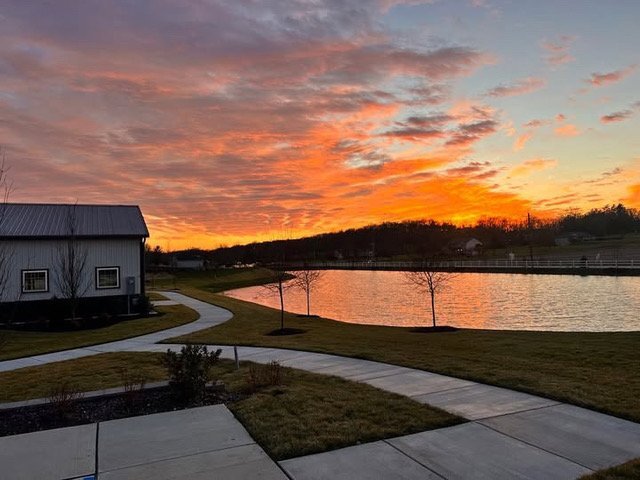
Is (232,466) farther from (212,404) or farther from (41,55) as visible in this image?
(41,55)

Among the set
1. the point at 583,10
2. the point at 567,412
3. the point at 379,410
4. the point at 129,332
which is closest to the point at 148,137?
the point at 129,332

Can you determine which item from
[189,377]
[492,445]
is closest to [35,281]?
[189,377]

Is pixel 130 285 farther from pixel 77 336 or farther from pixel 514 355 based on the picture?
pixel 514 355

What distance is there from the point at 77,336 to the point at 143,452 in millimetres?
14065

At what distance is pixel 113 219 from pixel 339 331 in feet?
43.7

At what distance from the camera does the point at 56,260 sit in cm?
2100

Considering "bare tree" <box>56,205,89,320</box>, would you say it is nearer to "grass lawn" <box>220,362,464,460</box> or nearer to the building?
the building

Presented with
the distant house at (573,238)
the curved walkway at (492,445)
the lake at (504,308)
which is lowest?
the lake at (504,308)

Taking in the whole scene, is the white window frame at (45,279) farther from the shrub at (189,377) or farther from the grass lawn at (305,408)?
the shrub at (189,377)

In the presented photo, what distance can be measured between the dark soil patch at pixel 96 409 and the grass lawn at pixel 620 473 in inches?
176

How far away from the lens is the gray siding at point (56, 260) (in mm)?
20219

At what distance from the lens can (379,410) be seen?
596 cm

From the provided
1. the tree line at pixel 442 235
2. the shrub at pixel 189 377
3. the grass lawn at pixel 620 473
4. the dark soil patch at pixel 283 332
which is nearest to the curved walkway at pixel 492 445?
the grass lawn at pixel 620 473

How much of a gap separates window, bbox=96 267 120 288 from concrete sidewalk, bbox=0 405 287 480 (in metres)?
17.6
